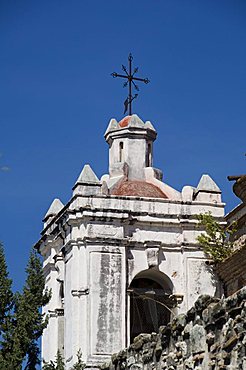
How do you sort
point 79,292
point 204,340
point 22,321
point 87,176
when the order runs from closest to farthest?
point 204,340, point 22,321, point 79,292, point 87,176

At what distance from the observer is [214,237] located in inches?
878

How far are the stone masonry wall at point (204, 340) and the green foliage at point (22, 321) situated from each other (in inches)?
131

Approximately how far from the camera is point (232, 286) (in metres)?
20.5

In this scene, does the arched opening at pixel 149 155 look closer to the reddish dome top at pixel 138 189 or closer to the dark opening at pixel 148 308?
the reddish dome top at pixel 138 189

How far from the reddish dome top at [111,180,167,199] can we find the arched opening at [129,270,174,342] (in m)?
1.57

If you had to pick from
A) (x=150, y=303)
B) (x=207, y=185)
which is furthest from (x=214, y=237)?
(x=150, y=303)

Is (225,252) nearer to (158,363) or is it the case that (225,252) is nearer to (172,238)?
(172,238)

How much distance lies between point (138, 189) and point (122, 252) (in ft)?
5.66

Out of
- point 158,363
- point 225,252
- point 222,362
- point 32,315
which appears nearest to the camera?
point 222,362

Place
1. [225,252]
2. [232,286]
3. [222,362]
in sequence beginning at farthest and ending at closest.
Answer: [225,252]
[232,286]
[222,362]

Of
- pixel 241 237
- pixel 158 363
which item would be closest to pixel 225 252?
pixel 241 237

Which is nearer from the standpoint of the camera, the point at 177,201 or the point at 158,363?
the point at 158,363

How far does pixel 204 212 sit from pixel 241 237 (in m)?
1.31

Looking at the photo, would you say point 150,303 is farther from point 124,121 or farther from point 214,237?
point 124,121
